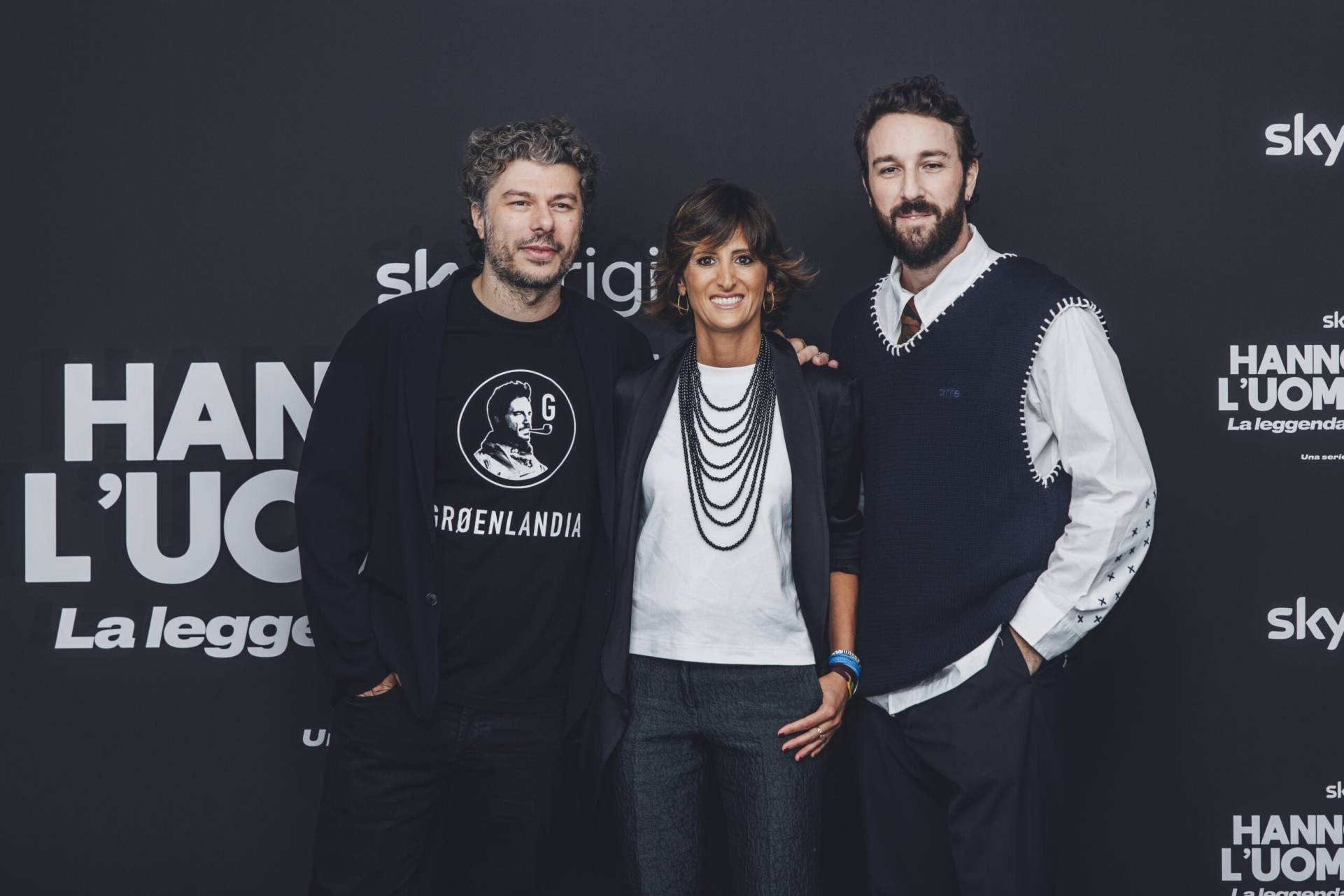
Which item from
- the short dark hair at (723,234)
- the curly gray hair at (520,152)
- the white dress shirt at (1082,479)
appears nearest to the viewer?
the white dress shirt at (1082,479)

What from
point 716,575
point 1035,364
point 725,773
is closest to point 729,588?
point 716,575

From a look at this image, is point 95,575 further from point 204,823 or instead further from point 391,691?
point 391,691

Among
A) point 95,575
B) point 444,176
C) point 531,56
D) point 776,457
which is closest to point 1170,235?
point 776,457

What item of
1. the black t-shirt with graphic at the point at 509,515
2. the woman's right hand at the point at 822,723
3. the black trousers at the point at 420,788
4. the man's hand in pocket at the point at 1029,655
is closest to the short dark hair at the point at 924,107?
the black t-shirt with graphic at the point at 509,515

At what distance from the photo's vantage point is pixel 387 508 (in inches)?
77.6

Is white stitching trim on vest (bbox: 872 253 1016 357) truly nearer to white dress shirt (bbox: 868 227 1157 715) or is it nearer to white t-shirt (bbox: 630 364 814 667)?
white dress shirt (bbox: 868 227 1157 715)

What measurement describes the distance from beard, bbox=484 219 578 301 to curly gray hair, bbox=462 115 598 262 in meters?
0.12

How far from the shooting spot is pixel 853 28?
98.9 inches

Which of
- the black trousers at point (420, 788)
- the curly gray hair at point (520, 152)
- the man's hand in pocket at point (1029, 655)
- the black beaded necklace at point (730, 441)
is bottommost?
the black trousers at point (420, 788)

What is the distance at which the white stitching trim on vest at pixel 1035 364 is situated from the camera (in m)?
1.83

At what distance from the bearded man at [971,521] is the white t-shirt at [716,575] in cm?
22

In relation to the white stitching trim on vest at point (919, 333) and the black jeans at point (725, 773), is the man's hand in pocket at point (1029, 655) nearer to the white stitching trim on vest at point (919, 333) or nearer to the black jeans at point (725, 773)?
the black jeans at point (725, 773)

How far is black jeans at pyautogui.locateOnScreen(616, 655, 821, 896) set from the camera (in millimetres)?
1791

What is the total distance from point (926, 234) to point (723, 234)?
15.4 inches
